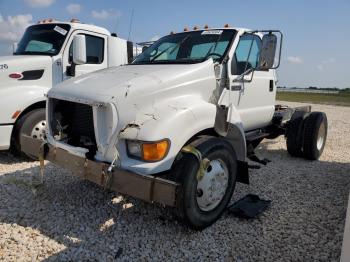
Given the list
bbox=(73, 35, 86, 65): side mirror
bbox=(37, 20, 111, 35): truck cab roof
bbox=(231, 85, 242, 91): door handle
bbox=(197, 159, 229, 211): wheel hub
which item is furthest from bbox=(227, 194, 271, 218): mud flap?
bbox=(37, 20, 111, 35): truck cab roof

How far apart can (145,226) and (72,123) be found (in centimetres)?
147

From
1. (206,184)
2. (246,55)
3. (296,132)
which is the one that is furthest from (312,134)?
(206,184)

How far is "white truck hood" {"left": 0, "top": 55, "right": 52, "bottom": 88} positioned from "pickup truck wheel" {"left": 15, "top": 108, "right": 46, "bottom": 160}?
0.60 metres

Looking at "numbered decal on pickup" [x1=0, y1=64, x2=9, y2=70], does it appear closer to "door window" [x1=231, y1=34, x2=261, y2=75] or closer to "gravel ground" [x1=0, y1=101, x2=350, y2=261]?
"gravel ground" [x1=0, y1=101, x2=350, y2=261]

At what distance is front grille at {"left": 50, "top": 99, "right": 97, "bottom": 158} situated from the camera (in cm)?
380

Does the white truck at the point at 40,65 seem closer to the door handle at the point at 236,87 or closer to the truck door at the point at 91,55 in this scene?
the truck door at the point at 91,55

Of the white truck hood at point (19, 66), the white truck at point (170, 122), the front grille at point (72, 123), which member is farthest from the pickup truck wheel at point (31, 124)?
the front grille at point (72, 123)

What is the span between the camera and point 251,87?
518 centimetres

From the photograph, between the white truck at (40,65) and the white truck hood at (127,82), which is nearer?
the white truck hood at (127,82)

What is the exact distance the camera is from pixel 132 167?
329cm

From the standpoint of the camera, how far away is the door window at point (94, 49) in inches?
273

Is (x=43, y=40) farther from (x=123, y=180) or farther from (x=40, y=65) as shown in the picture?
(x=123, y=180)

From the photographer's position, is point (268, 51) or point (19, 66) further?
point (19, 66)

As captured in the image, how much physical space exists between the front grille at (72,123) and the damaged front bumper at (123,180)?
253mm
